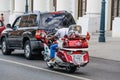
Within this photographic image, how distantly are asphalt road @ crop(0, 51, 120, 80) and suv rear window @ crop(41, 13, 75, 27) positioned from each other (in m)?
1.53

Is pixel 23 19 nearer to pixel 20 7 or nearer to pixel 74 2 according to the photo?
pixel 74 2

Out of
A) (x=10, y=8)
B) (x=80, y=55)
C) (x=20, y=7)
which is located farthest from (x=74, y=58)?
(x=10, y=8)

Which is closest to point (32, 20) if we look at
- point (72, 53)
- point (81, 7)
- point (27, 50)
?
point (27, 50)

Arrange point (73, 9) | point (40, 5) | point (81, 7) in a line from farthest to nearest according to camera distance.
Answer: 1. point (40, 5)
2. point (73, 9)
3. point (81, 7)

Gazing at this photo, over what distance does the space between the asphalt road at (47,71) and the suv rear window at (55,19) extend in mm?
1525

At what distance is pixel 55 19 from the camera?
1648cm

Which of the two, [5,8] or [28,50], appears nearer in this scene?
[28,50]

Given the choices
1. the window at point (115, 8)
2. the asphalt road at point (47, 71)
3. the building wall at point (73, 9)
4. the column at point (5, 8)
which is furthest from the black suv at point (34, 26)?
the column at point (5, 8)

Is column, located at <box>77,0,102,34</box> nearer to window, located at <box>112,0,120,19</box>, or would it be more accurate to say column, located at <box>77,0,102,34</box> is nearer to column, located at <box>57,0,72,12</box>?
window, located at <box>112,0,120,19</box>

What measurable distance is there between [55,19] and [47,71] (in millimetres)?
3784

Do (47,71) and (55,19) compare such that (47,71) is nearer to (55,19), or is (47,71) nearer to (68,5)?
(55,19)

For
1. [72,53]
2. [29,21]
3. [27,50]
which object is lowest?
[27,50]

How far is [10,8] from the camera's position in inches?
1828

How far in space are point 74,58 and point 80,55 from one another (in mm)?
213
